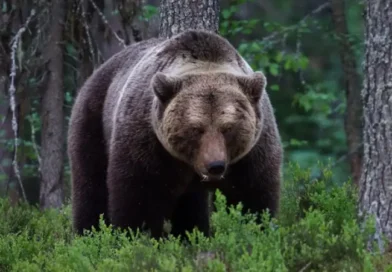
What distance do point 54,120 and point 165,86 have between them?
4.68 metres

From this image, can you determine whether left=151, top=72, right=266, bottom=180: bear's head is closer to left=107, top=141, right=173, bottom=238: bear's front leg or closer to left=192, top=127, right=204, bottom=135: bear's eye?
left=192, top=127, right=204, bottom=135: bear's eye

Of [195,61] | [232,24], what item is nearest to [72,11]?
[232,24]

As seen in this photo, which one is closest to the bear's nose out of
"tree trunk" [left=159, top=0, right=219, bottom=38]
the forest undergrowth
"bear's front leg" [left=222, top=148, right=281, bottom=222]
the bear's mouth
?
the bear's mouth

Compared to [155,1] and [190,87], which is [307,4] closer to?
[155,1]

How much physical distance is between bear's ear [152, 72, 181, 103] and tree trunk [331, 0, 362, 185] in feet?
21.9

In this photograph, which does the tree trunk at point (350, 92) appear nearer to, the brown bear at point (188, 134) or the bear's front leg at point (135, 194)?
the brown bear at point (188, 134)

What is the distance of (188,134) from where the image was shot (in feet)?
17.8

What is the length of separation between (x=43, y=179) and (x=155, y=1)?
21.8 ft

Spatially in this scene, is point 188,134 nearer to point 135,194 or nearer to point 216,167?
point 216,167

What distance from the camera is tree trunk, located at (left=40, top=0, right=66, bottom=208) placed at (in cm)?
982

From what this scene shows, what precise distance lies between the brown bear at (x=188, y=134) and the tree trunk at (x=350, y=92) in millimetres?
5932

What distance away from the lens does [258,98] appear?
5.75m

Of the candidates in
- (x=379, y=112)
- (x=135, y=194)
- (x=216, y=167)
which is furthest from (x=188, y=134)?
(x=379, y=112)

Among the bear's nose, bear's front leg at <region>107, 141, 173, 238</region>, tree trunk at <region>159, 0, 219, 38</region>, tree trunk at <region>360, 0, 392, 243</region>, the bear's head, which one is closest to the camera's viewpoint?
tree trunk at <region>360, 0, 392, 243</region>
